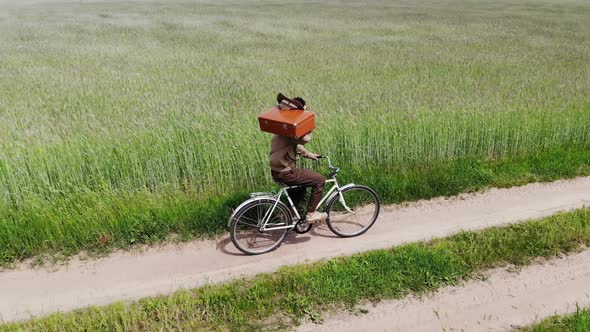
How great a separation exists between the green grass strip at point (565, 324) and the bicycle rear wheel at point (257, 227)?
3348 mm

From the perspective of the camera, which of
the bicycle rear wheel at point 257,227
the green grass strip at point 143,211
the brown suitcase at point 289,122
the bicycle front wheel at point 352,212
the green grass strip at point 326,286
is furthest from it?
the bicycle front wheel at point 352,212

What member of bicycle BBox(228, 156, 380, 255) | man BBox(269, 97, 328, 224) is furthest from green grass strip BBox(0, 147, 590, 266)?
man BBox(269, 97, 328, 224)

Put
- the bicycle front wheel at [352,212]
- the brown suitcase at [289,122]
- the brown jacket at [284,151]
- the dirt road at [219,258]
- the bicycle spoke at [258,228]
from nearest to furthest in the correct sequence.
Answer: the brown suitcase at [289,122] < the dirt road at [219,258] < the brown jacket at [284,151] < the bicycle spoke at [258,228] < the bicycle front wheel at [352,212]

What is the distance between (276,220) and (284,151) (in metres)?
1.34

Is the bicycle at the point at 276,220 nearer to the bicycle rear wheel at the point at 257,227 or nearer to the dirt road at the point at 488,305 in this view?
the bicycle rear wheel at the point at 257,227

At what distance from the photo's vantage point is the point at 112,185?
7648mm

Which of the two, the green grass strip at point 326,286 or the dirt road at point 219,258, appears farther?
the dirt road at point 219,258

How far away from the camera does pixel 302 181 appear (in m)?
6.03

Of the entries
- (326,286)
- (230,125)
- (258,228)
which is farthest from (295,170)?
(230,125)

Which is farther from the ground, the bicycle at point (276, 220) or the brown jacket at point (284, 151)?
the brown jacket at point (284, 151)

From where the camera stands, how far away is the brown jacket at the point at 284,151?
560 centimetres

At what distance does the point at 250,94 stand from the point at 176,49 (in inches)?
416

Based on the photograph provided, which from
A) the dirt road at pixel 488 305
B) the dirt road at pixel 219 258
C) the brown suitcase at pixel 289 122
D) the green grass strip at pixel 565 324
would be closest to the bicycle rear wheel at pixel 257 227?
the dirt road at pixel 219 258

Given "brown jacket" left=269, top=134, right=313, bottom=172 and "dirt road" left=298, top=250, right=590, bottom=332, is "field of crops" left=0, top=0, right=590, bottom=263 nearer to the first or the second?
"brown jacket" left=269, top=134, right=313, bottom=172
